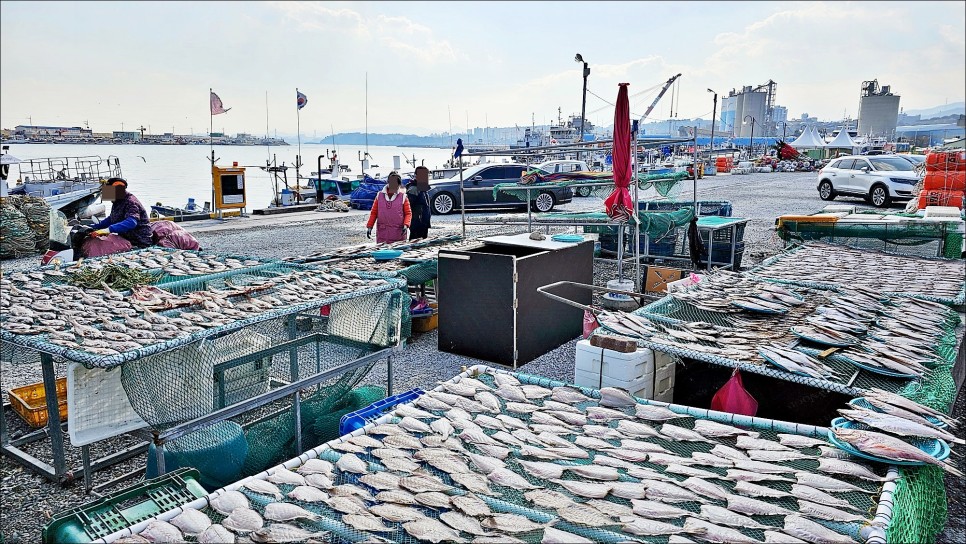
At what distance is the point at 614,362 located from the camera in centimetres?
379

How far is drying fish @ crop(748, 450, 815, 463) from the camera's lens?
256 cm

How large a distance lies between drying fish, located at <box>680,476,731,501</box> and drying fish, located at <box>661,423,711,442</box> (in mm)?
418

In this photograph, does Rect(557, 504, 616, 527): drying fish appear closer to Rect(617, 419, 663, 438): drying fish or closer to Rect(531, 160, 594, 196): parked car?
Rect(617, 419, 663, 438): drying fish

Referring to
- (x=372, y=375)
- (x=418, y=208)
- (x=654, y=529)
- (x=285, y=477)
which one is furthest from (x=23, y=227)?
(x=654, y=529)

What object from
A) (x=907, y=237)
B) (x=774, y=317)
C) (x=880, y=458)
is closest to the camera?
(x=880, y=458)

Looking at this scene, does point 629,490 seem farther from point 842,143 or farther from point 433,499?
point 842,143

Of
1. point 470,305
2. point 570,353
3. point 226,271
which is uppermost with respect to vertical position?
point 226,271

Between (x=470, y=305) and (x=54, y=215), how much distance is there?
8.49 meters

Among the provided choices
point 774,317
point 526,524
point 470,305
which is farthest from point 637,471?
point 470,305

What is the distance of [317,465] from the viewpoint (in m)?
2.54

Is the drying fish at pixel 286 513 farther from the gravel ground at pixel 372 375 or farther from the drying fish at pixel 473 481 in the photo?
the gravel ground at pixel 372 375

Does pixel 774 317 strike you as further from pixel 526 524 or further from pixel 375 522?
pixel 375 522

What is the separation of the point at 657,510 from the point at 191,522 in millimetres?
1628

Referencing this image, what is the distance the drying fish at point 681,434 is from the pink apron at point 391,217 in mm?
6578
